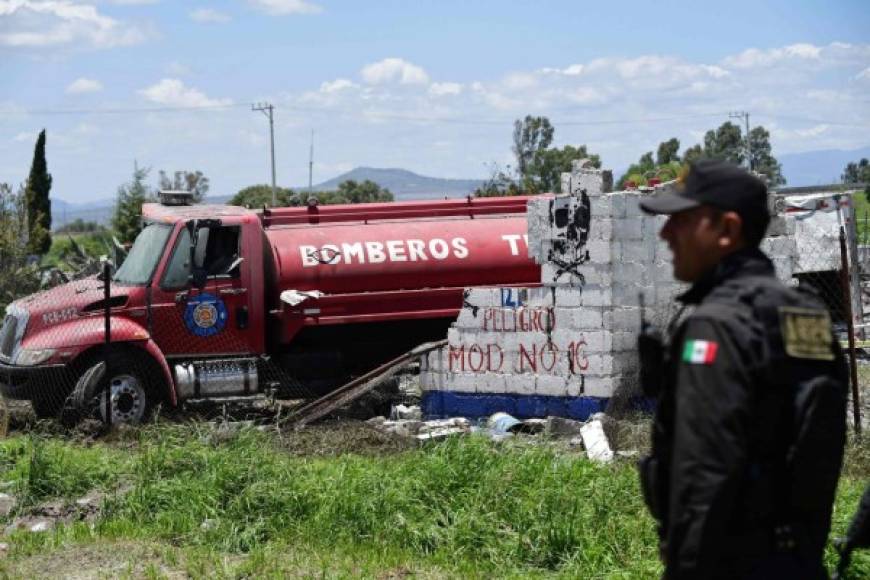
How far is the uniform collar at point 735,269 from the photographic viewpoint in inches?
130

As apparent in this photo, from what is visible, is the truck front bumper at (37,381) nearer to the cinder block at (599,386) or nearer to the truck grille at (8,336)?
the truck grille at (8,336)

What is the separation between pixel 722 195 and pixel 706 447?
0.69 meters

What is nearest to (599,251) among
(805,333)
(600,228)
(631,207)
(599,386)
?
(600,228)

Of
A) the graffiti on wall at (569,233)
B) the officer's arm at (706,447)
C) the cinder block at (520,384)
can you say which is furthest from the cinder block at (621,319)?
the officer's arm at (706,447)

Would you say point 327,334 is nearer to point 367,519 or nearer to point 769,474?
point 367,519

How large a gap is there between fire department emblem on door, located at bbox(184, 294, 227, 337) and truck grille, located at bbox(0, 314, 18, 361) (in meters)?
1.75

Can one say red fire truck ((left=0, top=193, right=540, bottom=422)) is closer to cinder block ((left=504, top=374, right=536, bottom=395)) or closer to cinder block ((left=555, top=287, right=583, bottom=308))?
cinder block ((left=504, top=374, right=536, bottom=395))

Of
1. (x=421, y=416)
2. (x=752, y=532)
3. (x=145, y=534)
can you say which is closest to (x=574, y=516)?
(x=145, y=534)

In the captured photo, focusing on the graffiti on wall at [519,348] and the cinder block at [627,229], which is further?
the graffiti on wall at [519,348]

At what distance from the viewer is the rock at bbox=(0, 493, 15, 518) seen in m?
8.46

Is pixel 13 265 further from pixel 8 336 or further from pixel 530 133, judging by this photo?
pixel 530 133

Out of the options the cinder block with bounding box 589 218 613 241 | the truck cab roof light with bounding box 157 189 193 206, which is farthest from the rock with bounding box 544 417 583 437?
the truck cab roof light with bounding box 157 189 193 206

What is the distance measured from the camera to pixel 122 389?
12.3m

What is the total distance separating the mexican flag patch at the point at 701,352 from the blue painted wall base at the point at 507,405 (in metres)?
8.32
